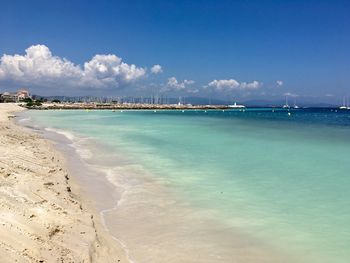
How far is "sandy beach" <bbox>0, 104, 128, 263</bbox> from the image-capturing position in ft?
20.1

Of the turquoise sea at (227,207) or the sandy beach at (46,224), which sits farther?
the turquoise sea at (227,207)

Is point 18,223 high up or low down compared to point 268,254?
up

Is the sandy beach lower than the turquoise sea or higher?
higher

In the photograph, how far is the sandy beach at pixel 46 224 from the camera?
6133mm

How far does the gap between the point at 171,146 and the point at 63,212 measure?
17275mm

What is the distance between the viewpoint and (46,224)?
297 inches

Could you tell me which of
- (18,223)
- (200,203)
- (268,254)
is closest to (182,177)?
(200,203)

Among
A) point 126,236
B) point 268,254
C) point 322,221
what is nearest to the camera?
point 268,254

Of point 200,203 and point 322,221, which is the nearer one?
point 322,221

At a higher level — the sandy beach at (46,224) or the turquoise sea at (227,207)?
the sandy beach at (46,224)

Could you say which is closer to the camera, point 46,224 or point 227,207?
point 46,224

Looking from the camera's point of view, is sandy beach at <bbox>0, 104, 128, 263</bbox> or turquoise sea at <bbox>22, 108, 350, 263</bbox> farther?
turquoise sea at <bbox>22, 108, 350, 263</bbox>

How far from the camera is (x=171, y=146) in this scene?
25.7 metres

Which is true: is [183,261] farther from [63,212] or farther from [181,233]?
[63,212]
